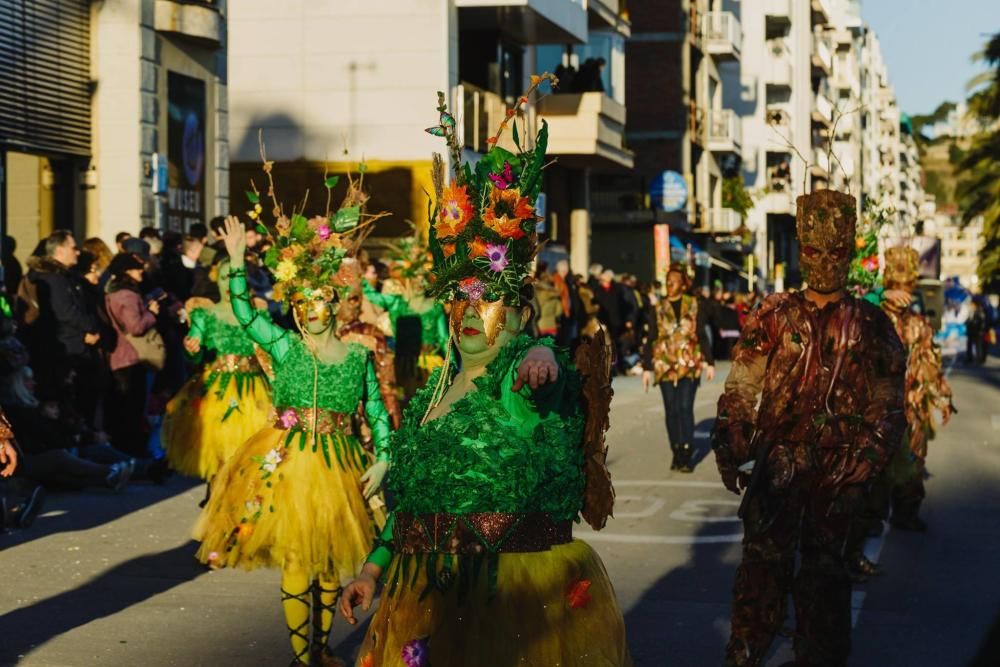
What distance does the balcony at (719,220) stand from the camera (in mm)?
62053

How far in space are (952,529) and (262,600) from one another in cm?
547

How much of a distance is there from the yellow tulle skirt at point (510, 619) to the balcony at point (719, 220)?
57.0 metres

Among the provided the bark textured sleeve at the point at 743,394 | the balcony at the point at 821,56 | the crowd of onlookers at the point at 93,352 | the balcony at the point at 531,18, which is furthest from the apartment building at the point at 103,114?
the balcony at the point at 821,56

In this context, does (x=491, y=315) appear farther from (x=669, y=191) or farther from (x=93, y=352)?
(x=669, y=191)

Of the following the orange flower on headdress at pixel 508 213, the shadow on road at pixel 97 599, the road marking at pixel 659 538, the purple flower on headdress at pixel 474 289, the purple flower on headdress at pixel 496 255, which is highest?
the orange flower on headdress at pixel 508 213

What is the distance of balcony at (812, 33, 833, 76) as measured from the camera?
8869cm

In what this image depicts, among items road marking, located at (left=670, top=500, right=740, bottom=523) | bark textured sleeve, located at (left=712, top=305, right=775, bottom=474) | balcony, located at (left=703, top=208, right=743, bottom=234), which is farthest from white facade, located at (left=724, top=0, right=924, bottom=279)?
bark textured sleeve, located at (left=712, top=305, right=775, bottom=474)

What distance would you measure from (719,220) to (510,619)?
58.1 metres

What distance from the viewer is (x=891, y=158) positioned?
155875 mm

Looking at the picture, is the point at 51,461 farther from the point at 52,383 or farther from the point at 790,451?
the point at 790,451

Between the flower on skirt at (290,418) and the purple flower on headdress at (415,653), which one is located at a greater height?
Result: the flower on skirt at (290,418)

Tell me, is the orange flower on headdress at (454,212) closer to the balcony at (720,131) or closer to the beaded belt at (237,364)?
the beaded belt at (237,364)

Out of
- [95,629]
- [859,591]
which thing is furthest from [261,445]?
[859,591]

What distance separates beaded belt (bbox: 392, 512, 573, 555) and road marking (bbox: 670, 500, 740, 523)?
8.09 metres
